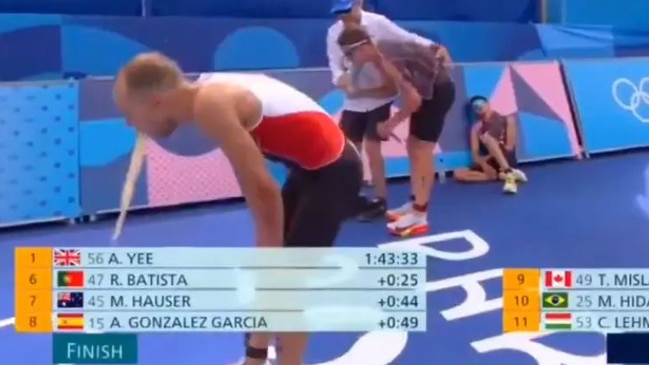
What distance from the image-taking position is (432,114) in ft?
9.39

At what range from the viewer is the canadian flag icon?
3.41 feet

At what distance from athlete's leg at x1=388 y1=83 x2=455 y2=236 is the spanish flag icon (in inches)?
72.3

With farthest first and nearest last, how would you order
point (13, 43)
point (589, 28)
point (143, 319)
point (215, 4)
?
point (589, 28), point (215, 4), point (13, 43), point (143, 319)

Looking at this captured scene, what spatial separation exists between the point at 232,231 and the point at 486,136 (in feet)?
4.91

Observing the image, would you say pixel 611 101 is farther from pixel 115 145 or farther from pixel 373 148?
pixel 115 145

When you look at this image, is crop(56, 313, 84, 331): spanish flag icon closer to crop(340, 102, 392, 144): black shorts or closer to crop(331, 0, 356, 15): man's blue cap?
crop(331, 0, 356, 15): man's blue cap

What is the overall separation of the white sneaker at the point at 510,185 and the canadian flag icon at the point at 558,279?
258 cm

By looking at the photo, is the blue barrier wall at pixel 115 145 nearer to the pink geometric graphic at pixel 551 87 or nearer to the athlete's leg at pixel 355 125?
the pink geometric graphic at pixel 551 87

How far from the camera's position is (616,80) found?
4.60 metres

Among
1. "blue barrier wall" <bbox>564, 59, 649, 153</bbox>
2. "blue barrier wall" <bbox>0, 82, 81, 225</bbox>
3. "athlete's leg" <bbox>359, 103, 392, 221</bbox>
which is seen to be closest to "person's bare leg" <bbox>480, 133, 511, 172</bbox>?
"blue barrier wall" <bbox>564, 59, 649, 153</bbox>

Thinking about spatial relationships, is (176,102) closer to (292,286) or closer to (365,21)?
(292,286)

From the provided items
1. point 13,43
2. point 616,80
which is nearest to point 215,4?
point 13,43

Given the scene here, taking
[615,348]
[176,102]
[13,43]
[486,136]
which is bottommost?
[615,348]
